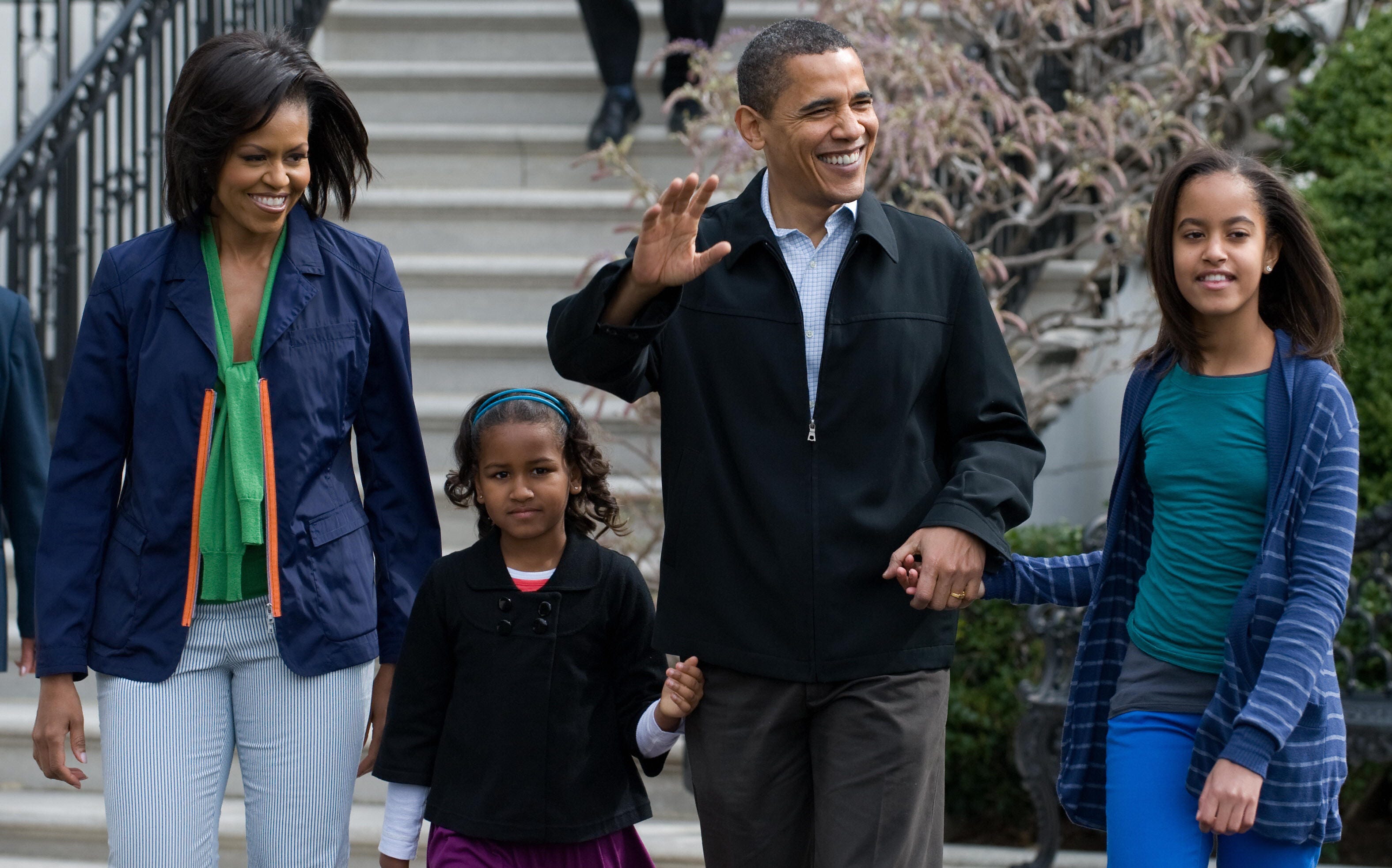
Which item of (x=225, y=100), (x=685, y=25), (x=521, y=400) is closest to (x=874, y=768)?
(x=521, y=400)

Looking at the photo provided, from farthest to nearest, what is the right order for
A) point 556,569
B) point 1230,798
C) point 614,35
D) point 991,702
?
point 614,35
point 991,702
point 556,569
point 1230,798

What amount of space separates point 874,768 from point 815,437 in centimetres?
51

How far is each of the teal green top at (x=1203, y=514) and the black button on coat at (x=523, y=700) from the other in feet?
2.91

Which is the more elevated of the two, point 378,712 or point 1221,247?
point 1221,247

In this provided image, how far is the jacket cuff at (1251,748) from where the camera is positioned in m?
2.10

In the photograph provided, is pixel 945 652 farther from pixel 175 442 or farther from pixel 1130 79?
pixel 1130 79

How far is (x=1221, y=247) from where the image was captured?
2.35m

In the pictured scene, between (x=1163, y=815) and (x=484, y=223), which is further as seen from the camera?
(x=484, y=223)

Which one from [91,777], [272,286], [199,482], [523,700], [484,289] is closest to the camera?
[199,482]

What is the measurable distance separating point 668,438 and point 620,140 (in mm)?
4157

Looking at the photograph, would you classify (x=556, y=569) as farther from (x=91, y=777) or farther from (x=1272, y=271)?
(x=91, y=777)

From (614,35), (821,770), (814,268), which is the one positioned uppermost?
(614,35)

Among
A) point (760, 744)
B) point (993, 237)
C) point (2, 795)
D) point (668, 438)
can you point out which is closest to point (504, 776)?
point (760, 744)

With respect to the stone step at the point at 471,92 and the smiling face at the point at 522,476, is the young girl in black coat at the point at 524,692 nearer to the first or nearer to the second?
the smiling face at the point at 522,476
